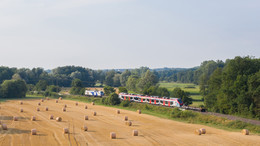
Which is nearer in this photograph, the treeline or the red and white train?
the treeline

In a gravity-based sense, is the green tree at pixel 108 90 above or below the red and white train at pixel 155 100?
above

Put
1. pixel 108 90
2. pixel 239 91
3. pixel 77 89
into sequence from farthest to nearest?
pixel 77 89, pixel 108 90, pixel 239 91

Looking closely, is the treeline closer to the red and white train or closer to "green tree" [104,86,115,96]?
the red and white train

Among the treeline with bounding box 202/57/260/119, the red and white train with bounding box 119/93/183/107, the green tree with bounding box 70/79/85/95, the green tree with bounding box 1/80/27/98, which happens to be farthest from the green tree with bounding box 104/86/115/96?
the treeline with bounding box 202/57/260/119

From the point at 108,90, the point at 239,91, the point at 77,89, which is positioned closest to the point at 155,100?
the point at 239,91

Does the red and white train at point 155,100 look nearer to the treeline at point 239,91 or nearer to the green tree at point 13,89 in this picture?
the treeline at point 239,91

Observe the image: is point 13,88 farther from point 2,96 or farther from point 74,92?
point 74,92

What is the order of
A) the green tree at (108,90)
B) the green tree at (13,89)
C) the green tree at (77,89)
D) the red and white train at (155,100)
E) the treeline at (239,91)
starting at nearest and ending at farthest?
1. the treeline at (239,91)
2. the red and white train at (155,100)
3. the green tree at (13,89)
4. the green tree at (108,90)
5. the green tree at (77,89)

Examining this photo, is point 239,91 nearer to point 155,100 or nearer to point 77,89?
point 155,100

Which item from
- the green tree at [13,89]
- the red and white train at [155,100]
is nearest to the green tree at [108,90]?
the red and white train at [155,100]

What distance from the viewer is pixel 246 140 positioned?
29.0 meters

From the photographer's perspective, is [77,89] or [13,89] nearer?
[13,89]

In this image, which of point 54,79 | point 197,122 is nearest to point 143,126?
point 197,122

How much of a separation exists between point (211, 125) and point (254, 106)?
1013 centimetres
